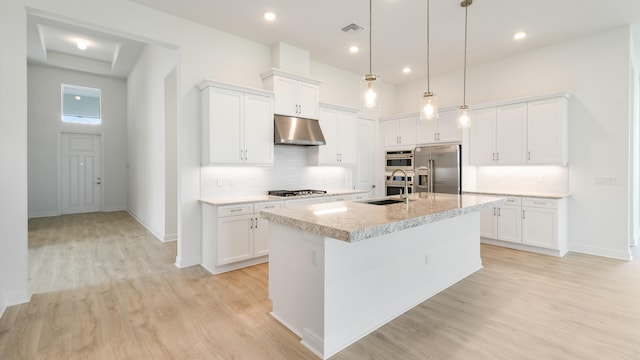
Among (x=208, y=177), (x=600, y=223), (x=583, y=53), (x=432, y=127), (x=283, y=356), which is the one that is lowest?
(x=283, y=356)

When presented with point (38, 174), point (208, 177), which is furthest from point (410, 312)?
point (38, 174)

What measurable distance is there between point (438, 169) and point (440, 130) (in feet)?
2.54

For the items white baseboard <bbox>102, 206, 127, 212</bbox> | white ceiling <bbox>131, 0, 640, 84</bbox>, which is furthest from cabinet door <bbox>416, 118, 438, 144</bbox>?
white baseboard <bbox>102, 206, 127, 212</bbox>

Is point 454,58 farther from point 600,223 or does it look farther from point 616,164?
point 600,223

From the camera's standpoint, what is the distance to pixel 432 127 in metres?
6.09

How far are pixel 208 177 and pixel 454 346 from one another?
362 centimetres

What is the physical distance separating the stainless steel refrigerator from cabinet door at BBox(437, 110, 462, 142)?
14 cm

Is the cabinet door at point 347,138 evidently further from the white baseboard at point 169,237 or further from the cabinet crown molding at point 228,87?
the white baseboard at point 169,237

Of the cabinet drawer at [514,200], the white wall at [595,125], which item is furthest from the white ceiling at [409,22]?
the cabinet drawer at [514,200]

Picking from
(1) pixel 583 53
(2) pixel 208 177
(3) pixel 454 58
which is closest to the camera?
(2) pixel 208 177

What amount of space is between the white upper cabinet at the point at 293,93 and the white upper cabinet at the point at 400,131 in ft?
7.58

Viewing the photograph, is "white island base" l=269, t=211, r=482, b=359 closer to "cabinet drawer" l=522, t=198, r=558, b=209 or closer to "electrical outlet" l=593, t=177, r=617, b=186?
"cabinet drawer" l=522, t=198, r=558, b=209

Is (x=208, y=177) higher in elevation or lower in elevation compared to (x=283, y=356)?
higher

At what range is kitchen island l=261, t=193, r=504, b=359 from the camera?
217 centimetres
